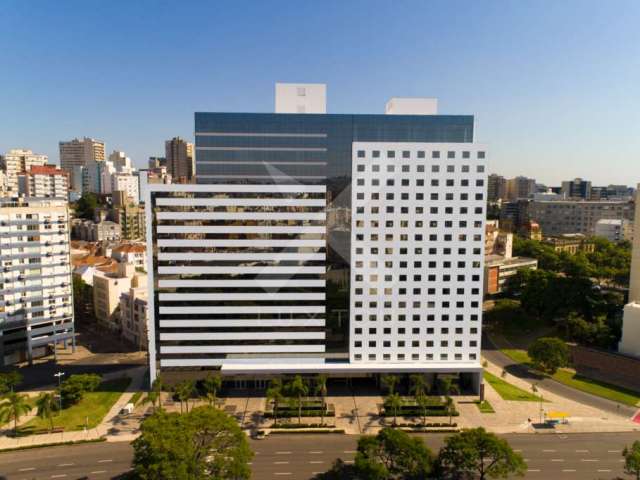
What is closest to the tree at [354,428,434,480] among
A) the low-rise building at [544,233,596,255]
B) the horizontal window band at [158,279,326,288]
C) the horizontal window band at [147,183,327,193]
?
the horizontal window band at [158,279,326,288]

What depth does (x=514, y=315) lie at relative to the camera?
86.6 m

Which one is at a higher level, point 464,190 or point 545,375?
point 464,190

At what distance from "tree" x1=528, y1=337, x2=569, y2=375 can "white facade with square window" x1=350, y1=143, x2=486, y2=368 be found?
503 inches

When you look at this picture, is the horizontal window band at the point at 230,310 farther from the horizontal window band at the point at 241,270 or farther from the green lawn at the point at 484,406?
the green lawn at the point at 484,406

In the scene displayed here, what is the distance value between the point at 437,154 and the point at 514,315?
157 feet

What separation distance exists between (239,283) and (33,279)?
38725 millimetres

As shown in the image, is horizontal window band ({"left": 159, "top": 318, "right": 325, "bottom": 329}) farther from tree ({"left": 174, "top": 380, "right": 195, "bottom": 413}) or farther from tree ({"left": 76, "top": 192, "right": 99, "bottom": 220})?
tree ({"left": 76, "top": 192, "right": 99, "bottom": 220})

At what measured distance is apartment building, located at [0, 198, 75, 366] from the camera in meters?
67.9

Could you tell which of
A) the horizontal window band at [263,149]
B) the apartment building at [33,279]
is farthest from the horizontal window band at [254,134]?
the apartment building at [33,279]

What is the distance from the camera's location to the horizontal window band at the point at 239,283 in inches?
2157

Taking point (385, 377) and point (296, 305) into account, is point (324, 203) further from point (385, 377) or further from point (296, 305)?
point (385, 377)

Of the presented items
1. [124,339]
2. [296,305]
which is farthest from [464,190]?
[124,339]

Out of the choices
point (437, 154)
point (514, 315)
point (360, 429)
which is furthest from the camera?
point (514, 315)

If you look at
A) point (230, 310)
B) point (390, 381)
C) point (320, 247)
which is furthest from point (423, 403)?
point (230, 310)
